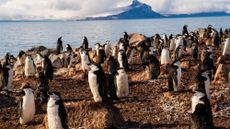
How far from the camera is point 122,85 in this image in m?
16.6

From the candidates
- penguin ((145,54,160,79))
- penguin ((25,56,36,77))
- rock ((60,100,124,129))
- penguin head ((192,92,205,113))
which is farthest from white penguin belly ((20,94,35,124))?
penguin ((25,56,36,77))

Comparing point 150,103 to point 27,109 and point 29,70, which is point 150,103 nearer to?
point 27,109

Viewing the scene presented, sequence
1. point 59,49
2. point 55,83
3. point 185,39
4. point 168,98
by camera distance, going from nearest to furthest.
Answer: point 168,98, point 55,83, point 185,39, point 59,49

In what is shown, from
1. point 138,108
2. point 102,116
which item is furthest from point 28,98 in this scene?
point 138,108

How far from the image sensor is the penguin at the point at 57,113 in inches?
452

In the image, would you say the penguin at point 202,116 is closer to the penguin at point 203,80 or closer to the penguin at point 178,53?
the penguin at point 203,80

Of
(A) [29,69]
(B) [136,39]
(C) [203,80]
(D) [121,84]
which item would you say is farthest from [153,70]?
(B) [136,39]

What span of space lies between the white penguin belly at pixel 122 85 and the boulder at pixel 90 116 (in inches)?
167

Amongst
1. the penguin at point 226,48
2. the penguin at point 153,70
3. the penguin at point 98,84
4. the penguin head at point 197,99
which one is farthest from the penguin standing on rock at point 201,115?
the penguin at point 226,48

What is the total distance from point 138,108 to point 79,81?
607cm

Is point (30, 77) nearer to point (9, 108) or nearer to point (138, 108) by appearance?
point (9, 108)

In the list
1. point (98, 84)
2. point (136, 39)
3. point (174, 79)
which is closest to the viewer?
point (98, 84)

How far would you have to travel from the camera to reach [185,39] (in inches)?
1195

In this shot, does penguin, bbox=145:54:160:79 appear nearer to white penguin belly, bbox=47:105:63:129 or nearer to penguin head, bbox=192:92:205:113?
penguin head, bbox=192:92:205:113
